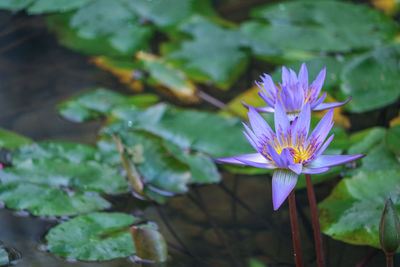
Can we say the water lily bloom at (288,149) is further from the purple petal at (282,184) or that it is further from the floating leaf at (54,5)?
the floating leaf at (54,5)

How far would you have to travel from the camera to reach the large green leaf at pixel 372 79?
210 cm

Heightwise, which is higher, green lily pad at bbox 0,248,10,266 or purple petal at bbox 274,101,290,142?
purple petal at bbox 274,101,290,142

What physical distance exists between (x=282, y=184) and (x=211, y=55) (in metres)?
1.61

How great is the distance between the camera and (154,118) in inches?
79.2

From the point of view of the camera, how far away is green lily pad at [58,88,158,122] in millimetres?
2164

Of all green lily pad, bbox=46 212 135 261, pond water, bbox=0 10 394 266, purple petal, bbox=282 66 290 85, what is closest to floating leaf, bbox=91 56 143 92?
pond water, bbox=0 10 394 266

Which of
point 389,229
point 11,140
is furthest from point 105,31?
point 389,229

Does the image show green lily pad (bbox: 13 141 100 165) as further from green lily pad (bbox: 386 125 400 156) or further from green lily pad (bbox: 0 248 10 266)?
green lily pad (bbox: 386 125 400 156)

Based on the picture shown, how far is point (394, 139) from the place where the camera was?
1828 mm

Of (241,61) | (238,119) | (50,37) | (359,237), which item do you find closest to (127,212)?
(238,119)

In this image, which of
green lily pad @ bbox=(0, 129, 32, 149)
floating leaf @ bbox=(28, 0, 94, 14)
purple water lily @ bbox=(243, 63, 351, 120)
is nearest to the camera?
purple water lily @ bbox=(243, 63, 351, 120)

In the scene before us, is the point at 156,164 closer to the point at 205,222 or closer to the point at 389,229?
the point at 205,222

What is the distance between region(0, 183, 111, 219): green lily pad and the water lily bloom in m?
0.76

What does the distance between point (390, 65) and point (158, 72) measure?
1163 millimetres
